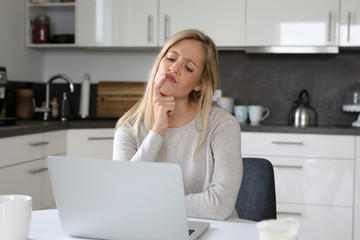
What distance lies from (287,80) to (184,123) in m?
2.34

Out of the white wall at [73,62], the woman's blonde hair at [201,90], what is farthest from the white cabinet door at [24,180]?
the woman's blonde hair at [201,90]

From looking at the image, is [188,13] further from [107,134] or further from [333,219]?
[333,219]

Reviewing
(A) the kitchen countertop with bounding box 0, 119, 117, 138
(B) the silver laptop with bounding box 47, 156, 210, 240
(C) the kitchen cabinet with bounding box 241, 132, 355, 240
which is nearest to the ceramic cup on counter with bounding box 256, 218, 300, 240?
(B) the silver laptop with bounding box 47, 156, 210, 240

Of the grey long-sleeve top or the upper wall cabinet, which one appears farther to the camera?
the upper wall cabinet

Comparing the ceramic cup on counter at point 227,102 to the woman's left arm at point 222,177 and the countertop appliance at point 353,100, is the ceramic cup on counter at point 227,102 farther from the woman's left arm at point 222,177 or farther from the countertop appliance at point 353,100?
the woman's left arm at point 222,177

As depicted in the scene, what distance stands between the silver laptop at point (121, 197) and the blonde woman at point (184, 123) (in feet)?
1.57

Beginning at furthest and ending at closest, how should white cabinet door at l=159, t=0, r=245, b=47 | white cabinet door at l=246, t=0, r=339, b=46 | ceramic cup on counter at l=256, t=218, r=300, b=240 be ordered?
white cabinet door at l=159, t=0, r=245, b=47
white cabinet door at l=246, t=0, r=339, b=46
ceramic cup on counter at l=256, t=218, r=300, b=240

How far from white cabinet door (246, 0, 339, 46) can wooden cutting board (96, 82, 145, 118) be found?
0.92m

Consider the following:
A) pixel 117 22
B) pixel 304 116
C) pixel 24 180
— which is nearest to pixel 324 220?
pixel 304 116

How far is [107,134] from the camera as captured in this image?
346cm

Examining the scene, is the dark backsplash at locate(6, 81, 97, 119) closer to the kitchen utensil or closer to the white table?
the kitchen utensil

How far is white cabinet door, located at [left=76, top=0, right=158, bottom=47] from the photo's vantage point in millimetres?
3693

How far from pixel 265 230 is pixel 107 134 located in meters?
2.87

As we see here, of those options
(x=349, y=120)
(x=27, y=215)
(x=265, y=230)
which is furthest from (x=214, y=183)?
(x=349, y=120)
